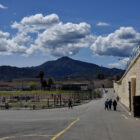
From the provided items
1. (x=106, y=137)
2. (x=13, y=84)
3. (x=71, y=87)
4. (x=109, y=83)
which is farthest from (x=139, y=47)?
(x=13, y=84)

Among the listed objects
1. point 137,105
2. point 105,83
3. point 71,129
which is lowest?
point 71,129

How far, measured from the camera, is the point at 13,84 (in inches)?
7864

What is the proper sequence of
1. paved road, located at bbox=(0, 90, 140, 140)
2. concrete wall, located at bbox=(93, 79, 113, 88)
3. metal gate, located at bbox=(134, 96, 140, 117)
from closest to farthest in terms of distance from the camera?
1. paved road, located at bbox=(0, 90, 140, 140)
2. metal gate, located at bbox=(134, 96, 140, 117)
3. concrete wall, located at bbox=(93, 79, 113, 88)

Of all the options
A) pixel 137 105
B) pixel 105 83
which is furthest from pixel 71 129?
pixel 105 83

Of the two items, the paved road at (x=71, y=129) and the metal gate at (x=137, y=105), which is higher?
the metal gate at (x=137, y=105)

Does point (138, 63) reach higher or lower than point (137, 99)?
higher

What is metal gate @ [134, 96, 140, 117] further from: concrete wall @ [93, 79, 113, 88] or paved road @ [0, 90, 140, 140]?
concrete wall @ [93, 79, 113, 88]

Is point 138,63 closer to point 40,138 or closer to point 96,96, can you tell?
point 40,138

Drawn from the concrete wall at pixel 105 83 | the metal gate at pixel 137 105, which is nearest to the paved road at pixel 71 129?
the metal gate at pixel 137 105

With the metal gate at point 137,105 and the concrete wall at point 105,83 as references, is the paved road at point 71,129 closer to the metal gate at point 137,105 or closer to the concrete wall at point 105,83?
the metal gate at point 137,105

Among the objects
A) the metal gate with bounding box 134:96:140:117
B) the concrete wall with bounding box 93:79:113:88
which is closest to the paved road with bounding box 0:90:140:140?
the metal gate with bounding box 134:96:140:117

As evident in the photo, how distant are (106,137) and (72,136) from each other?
160cm

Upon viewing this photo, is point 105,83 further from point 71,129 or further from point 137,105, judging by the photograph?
point 71,129

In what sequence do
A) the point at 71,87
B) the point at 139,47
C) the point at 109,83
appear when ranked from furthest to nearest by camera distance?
the point at 109,83 → the point at 71,87 → the point at 139,47
